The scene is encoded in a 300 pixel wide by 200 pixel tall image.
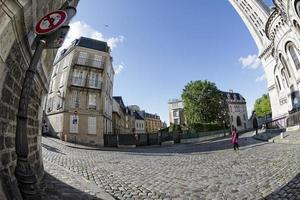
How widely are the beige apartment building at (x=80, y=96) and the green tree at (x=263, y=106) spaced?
5072cm

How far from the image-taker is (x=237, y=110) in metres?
76.6

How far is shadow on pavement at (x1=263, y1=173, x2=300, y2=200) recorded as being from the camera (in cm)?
404

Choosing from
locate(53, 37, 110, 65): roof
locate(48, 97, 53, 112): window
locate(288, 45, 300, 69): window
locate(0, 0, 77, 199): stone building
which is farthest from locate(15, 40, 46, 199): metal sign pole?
locate(288, 45, 300, 69): window

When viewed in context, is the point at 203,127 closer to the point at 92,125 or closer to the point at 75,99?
the point at 92,125

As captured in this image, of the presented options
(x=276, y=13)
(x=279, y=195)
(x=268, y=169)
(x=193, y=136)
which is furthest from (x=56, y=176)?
(x=276, y=13)

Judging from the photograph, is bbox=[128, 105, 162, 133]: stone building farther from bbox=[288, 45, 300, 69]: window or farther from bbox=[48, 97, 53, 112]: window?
bbox=[288, 45, 300, 69]: window

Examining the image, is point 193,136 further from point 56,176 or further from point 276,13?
point 56,176

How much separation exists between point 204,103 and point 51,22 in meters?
44.2

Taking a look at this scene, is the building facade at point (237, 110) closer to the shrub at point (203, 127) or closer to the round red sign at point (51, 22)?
the shrub at point (203, 127)

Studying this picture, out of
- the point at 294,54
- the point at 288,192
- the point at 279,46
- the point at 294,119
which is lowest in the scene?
the point at 288,192

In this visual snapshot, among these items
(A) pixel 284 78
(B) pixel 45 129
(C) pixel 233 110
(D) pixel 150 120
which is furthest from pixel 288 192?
(D) pixel 150 120

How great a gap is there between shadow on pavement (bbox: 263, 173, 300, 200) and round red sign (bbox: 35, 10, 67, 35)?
4.71 metres

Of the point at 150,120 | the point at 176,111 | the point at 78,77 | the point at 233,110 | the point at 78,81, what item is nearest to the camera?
the point at 78,81

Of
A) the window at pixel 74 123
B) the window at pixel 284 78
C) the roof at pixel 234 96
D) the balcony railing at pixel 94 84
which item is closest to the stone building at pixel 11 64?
the window at pixel 74 123
